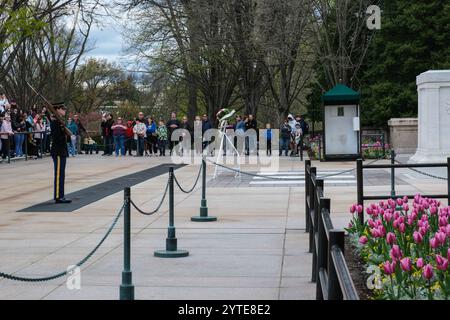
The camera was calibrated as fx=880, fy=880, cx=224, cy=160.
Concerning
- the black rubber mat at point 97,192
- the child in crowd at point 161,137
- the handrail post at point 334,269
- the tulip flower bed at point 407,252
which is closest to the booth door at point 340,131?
the black rubber mat at point 97,192

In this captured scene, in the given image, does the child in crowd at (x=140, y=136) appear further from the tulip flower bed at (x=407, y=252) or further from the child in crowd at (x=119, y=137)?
the tulip flower bed at (x=407, y=252)

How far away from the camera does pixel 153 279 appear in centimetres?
921

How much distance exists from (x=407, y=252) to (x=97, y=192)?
12.8 meters

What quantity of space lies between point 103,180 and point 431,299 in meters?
17.9

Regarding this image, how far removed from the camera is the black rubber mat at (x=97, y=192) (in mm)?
16344

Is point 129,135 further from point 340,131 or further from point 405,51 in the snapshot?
point 405,51

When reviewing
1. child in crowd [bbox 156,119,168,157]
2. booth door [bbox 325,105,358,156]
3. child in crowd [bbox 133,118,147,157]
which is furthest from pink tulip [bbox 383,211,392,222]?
child in crowd [bbox 156,119,168,157]

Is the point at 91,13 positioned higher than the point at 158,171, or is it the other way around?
the point at 91,13

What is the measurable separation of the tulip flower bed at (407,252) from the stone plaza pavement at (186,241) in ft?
2.61

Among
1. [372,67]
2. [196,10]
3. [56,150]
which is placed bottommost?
[56,150]
